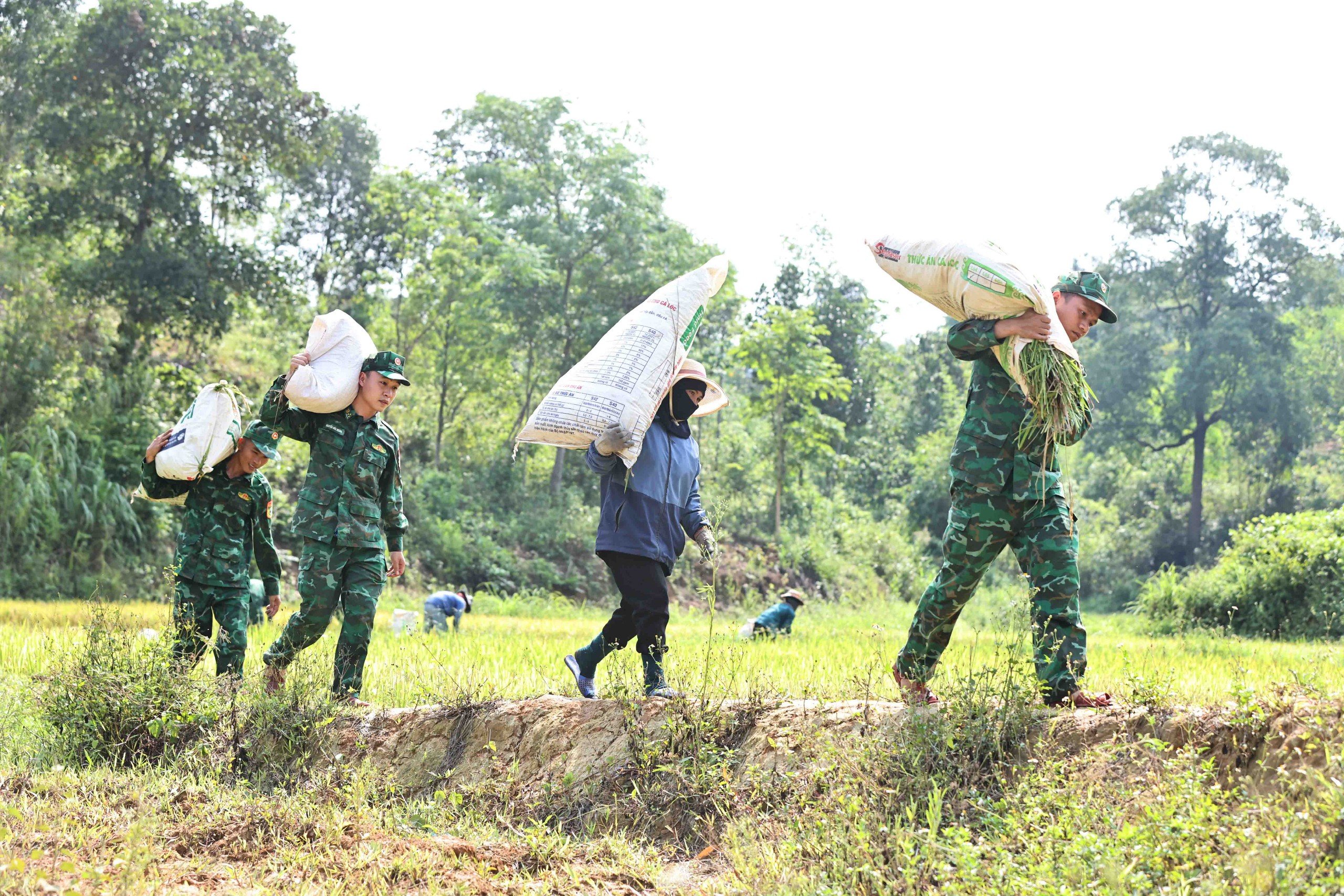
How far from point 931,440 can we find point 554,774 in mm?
31314

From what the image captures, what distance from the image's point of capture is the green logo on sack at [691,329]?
233 inches

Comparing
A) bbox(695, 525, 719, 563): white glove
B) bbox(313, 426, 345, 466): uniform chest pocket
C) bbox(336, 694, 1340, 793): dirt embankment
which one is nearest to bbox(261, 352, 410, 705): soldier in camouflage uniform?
bbox(313, 426, 345, 466): uniform chest pocket

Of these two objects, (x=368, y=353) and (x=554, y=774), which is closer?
(x=554, y=774)

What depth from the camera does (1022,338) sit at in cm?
502

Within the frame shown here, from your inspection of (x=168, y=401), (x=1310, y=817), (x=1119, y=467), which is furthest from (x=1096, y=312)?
(x=1119, y=467)

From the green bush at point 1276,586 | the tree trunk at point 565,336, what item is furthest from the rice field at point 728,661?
the tree trunk at point 565,336

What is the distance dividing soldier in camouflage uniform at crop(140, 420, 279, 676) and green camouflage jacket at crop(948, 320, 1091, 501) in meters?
3.90

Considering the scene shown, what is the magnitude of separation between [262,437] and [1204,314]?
121 feet

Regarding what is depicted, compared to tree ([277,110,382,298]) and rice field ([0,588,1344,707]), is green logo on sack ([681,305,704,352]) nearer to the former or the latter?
rice field ([0,588,1344,707])

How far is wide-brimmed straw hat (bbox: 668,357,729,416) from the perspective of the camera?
5.93 meters

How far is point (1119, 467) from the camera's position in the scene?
41688 millimetres

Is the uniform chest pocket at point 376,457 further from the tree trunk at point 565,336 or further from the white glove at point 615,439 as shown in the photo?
the tree trunk at point 565,336

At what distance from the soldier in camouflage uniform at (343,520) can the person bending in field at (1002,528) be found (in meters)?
2.87

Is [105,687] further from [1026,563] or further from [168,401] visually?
[168,401]
